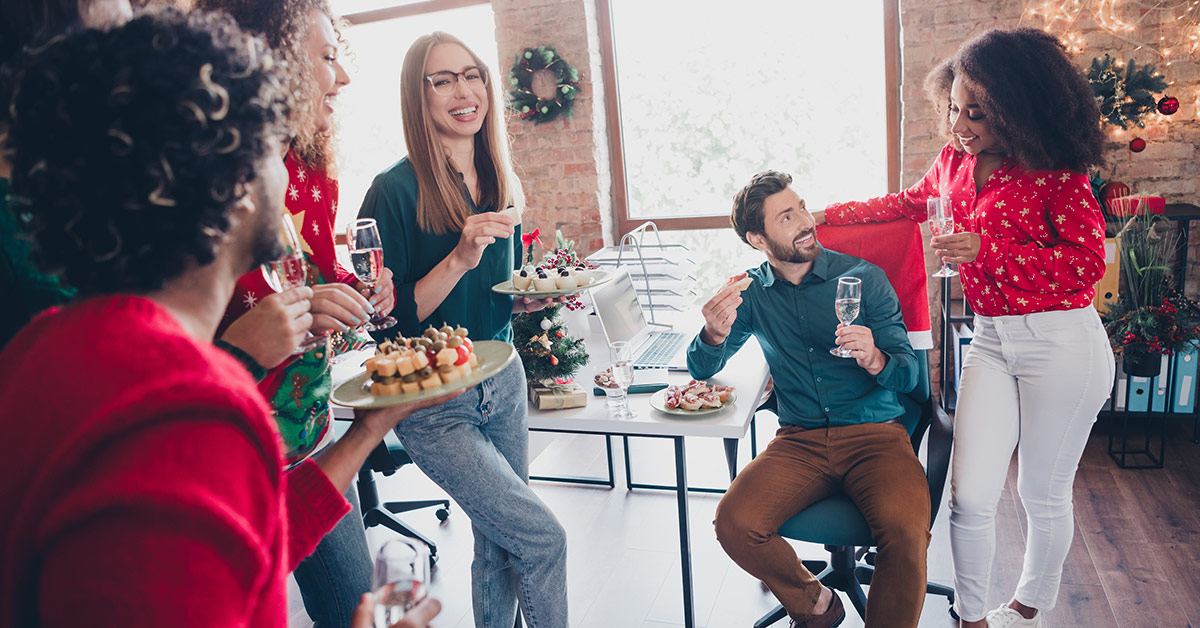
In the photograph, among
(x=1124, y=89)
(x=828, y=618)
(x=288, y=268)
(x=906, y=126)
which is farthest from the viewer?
(x=906, y=126)

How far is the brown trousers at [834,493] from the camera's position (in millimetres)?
1838

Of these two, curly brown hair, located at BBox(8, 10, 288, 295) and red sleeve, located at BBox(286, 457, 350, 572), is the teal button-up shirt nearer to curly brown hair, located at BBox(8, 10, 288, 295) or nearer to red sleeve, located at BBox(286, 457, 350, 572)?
red sleeve, located at BBox(286, 457, 350, 572)

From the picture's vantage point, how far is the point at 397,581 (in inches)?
37.9

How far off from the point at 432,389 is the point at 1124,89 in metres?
3.56

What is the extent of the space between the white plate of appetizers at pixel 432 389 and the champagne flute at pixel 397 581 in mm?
255

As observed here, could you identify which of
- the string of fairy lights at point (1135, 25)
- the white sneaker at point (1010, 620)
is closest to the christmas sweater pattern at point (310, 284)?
the white sneaker at point (1010, 620)

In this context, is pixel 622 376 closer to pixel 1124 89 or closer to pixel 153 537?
pixel 153 537

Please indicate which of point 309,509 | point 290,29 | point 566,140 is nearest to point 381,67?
point 566,140

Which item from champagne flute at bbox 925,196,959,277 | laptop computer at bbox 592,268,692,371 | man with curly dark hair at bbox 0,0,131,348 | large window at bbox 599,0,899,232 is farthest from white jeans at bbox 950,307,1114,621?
large window at bbox 599,0,899,232

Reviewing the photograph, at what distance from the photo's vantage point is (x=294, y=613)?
8.80 ft

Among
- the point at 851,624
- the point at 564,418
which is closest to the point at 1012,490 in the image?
the point at 851,624

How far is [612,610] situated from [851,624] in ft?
2.56

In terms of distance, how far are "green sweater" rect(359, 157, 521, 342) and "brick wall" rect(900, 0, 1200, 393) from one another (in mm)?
2802

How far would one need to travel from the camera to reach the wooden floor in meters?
2.38
